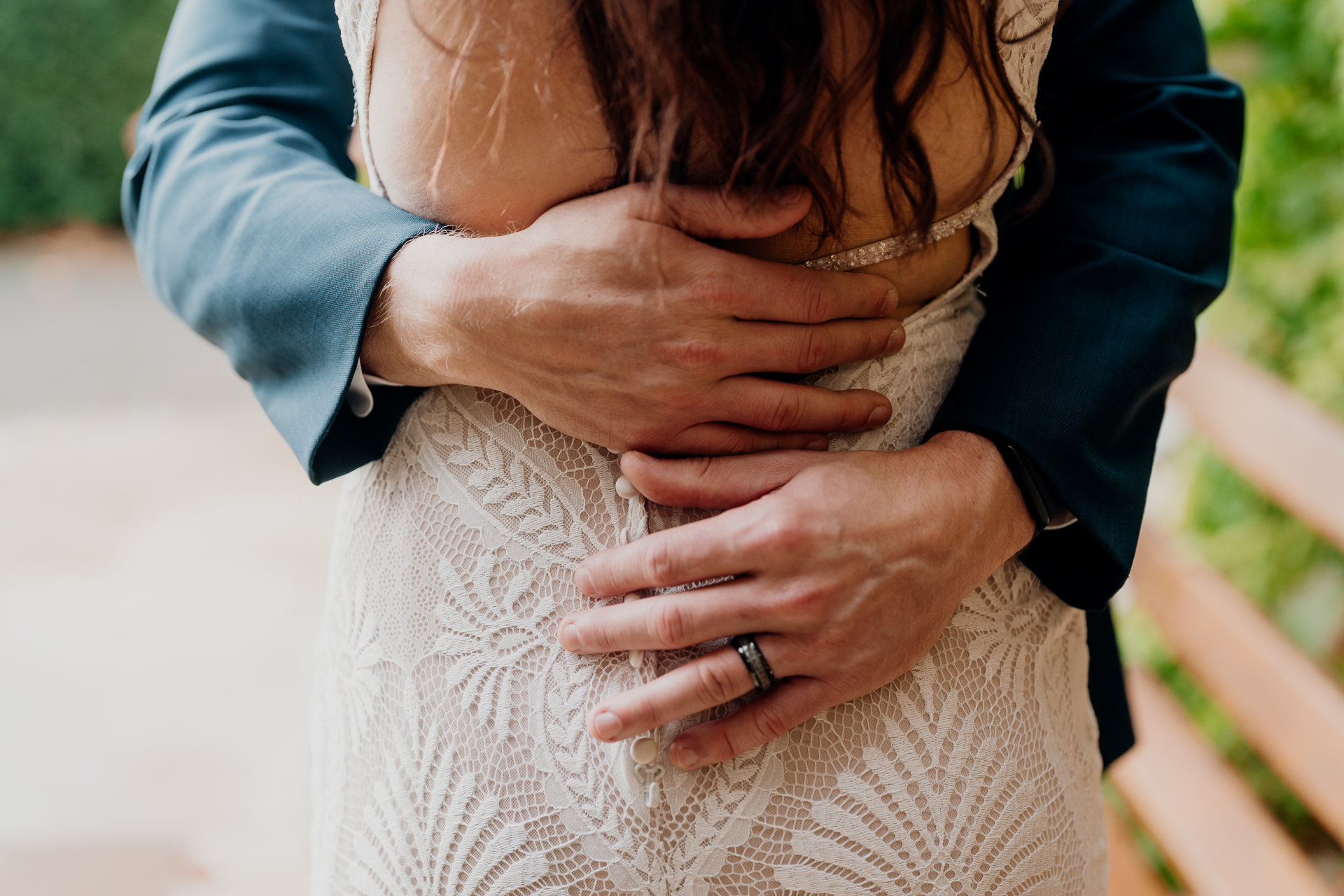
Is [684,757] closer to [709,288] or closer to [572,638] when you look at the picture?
[572,638]

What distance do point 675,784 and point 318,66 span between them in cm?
83

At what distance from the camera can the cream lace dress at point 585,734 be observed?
714mm

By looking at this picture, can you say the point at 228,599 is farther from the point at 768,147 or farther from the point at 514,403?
the point at 768,147

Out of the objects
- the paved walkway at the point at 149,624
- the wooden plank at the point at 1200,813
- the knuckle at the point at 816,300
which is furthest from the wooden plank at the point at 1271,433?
the paved walkway at the point at 149,624

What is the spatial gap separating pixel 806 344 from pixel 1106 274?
1.09 ft

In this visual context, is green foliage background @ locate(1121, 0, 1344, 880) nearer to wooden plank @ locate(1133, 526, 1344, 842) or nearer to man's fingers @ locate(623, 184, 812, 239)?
wooden plank @ locate(1133, 526, 1344, 842)

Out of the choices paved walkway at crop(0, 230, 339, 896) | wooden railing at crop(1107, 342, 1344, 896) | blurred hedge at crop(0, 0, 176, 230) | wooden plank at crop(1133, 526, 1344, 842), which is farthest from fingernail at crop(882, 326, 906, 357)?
blurred hedge at crop(0, 0, 176, 230)

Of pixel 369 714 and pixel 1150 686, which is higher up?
pixel 369 714

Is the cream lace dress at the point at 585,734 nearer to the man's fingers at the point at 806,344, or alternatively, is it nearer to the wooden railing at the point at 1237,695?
the man's fingers at the point at 806,344

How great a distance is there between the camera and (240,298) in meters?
0.83

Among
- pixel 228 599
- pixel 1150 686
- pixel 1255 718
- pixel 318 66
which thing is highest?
pixel 318 66

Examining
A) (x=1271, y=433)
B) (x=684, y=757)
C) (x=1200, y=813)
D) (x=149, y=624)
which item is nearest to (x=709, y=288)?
(x=684, y=757)

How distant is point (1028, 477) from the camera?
787mm

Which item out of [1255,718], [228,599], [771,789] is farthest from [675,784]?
[228,599]
